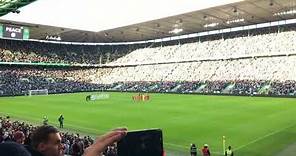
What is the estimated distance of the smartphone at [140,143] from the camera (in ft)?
8.97

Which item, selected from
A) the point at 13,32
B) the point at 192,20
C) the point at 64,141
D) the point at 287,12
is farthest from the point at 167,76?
the point at 64,141

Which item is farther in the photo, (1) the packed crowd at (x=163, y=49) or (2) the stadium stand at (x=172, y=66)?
(1) the packed crowd at (x=163, y=49)

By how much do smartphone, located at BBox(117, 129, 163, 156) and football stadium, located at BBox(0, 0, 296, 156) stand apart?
334 cm

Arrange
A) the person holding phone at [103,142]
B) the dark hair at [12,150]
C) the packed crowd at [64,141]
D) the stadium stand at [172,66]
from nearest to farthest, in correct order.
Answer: the dark hair at [12,150], the person holding phone at [103,142], the packed crowd at [64,141], the stadium stand at [172,66]

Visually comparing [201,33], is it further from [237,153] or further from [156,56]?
[237,153]

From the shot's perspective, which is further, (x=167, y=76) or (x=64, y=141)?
(x=167, y=76)

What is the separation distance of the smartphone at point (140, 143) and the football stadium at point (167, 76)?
3.34 meters

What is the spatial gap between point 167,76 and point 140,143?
81.4m

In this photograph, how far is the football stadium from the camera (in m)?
25.7

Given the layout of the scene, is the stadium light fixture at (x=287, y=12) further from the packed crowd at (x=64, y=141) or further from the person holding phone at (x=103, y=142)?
the person holding phone at (x=103, y=142)

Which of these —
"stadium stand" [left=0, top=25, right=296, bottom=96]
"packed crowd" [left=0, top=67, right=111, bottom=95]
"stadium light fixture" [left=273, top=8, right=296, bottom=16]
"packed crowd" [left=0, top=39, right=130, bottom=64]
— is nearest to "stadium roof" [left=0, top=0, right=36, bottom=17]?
"stadium stand" [left=0, top=25, right=296, bottom=96]

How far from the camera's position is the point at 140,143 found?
2760 millimetres

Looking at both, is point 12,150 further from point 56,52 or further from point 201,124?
point 56,52

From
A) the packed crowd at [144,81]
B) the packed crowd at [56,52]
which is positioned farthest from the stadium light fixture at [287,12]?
the packed crowd at [56,52]
